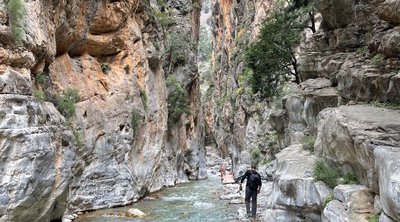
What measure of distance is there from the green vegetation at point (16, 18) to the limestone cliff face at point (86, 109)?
11 centimetres

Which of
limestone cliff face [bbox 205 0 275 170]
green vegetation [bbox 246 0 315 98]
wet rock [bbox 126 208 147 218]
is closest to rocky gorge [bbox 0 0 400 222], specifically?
green vegetation [bbox 246 0 315 98]

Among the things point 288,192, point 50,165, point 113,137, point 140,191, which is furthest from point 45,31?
point 140,191

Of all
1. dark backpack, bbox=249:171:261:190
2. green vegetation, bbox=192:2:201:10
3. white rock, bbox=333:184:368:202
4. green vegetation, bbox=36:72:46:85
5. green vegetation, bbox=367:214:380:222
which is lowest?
dark backpack, bbox=249:171:261:190

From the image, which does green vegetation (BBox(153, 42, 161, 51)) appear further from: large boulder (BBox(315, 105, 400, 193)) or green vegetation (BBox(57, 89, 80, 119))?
large boulder (BBox(315, 105, 400, 193))

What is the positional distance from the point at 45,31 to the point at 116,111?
753cm

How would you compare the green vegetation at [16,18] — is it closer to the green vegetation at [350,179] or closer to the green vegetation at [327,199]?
the green vegetation at [327,199]

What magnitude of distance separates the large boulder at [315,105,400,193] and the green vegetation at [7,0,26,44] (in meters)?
8.50

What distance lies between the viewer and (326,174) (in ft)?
29.8

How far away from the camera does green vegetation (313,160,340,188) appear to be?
8867 millimetres

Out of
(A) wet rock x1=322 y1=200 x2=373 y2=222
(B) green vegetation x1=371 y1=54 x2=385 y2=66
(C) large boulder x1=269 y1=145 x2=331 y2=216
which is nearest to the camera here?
(A) wet rock x1=322 y1=200 x2=373 y2=222

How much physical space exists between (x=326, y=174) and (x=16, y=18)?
29.3 ft

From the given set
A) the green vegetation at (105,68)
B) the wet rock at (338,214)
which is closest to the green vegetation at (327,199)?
the wet rock at (338,214)

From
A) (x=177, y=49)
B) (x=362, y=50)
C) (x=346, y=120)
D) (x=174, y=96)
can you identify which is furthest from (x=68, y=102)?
(x=177, y=49)

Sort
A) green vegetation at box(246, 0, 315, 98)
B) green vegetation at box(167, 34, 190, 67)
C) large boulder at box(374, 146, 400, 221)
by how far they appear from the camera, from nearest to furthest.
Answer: large boulder at box(374, 146, 400, 221), green vegetation at box(246, 0, 315, 98), green vegetation at box(167, 34, 190, 67)
